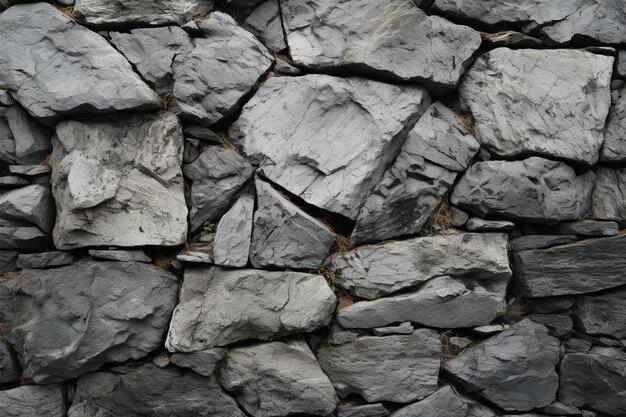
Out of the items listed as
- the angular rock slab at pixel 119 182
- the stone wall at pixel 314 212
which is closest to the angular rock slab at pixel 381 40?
the stone wall at pixel 314 212

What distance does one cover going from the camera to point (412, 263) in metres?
3.99

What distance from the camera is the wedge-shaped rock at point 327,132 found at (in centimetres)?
401

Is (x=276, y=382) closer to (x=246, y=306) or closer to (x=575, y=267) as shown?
(x=246, y=306)

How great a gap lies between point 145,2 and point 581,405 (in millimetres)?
4325

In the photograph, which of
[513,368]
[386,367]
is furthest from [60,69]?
[513,368]

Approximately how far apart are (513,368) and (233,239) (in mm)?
2186

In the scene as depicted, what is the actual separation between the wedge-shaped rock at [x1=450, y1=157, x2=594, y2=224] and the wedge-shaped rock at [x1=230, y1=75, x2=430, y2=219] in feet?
2.07

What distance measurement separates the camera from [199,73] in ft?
13.4

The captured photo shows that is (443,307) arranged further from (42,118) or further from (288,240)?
(42,118)

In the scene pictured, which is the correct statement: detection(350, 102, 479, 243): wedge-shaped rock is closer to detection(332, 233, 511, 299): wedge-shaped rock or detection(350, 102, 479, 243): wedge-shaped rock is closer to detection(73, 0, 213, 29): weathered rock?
detection(332, 233, 511, 299): wedge-shaped rock

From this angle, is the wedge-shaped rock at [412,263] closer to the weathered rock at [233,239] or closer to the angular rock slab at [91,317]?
the weathered rock at [233,239]

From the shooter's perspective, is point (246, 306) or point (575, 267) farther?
point (575, 267)

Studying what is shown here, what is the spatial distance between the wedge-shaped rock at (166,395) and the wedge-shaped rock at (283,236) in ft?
2.96

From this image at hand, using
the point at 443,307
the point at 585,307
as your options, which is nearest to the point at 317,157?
the point at 443,307
